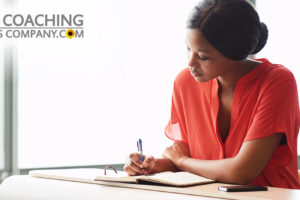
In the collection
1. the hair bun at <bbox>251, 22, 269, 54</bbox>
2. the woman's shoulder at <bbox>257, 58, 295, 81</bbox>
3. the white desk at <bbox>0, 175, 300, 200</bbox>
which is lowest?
the white desk at <bbox>0, 175, 300, 200</bbox>

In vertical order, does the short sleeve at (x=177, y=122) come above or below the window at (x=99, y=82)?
below

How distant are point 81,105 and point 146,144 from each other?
23.2 inches

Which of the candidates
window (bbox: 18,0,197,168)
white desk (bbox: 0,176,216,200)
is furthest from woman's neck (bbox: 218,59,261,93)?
window (bbox: 18,0,197,168)

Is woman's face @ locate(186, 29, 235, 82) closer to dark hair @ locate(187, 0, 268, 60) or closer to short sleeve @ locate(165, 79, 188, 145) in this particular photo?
dark hair @ locate(187, 0, 268, 60)

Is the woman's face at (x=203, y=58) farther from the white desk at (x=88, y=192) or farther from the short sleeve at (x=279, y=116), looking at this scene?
the white desk at (x=88, y=192)

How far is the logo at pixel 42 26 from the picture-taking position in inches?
129

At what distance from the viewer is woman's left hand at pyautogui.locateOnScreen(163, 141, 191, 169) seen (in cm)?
182

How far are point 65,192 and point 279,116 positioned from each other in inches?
32.1

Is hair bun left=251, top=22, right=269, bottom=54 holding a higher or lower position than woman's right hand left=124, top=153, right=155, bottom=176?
higher

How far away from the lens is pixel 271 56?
3.68 meters

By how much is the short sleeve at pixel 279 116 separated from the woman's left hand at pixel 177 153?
314 millimetres

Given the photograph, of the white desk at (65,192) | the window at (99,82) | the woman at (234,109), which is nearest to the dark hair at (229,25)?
the woman at (234,109)

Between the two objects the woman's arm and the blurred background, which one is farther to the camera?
the blurred background

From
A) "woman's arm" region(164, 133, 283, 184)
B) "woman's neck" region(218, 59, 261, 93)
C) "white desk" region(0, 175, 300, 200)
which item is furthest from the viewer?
"woman's neck" region(218, 59, 261, 93)
